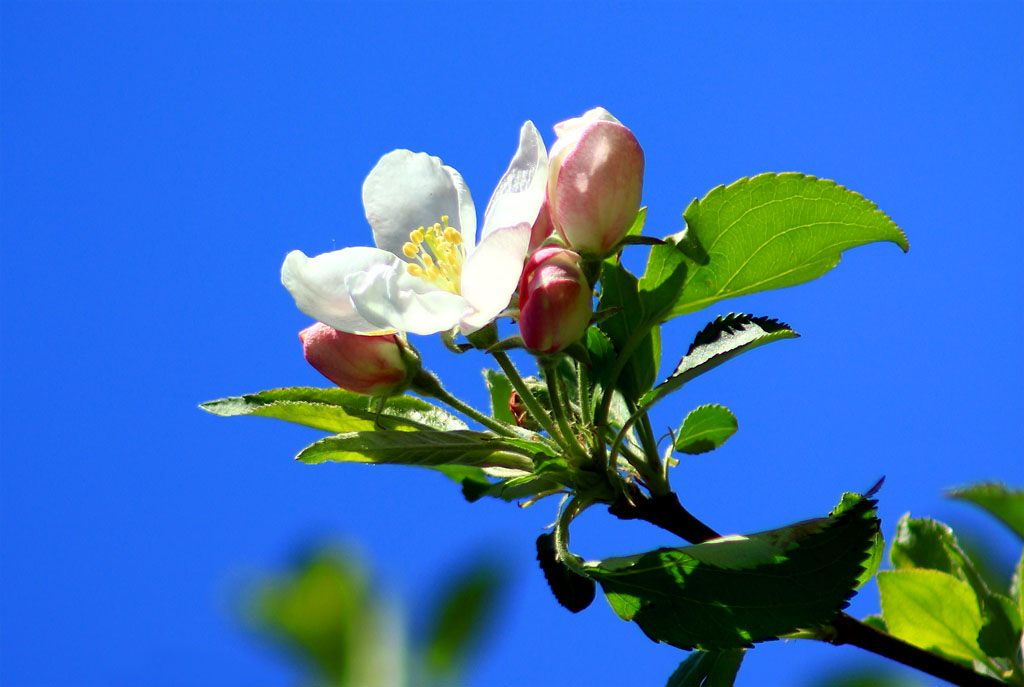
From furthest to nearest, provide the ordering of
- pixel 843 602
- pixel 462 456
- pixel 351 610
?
pixel 462 456, pixel 843 602, pixel 351 610

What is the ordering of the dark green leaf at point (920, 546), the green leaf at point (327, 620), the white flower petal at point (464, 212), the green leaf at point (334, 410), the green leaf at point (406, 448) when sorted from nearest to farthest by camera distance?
the green leaf at point (327, 620) < the green leaf at point (406, 448) < the green leaf at point (334, 410) < the white flower petal at point (464, 212) < the dark green leaf at point (920, 546)

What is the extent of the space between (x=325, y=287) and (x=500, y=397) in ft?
1.39

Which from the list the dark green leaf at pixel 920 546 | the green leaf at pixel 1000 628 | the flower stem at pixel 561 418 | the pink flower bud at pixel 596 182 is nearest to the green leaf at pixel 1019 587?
the green leaf at pixel 1000 628

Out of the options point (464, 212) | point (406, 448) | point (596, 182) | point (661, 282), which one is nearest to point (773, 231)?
point (661, 282)

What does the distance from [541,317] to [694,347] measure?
294 millimetres

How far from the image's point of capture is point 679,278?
125 cm

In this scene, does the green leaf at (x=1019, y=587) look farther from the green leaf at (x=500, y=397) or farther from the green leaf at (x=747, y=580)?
the green leaf at (x=500, y=397)

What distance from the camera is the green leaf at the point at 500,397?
1467 mm

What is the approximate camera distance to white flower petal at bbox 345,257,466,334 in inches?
43.4

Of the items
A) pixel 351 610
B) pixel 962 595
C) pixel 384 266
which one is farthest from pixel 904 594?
pixel 351 610

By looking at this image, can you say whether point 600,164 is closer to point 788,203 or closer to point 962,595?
point 788,203

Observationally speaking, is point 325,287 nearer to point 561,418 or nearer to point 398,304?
point 398,304

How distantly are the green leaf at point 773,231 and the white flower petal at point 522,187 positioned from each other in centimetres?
19

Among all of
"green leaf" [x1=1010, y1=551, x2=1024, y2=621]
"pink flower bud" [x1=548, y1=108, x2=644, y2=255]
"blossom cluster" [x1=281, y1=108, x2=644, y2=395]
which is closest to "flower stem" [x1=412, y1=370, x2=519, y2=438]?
"blossom cluster" [x1=281, y1=108, x2=644, y2=395]
